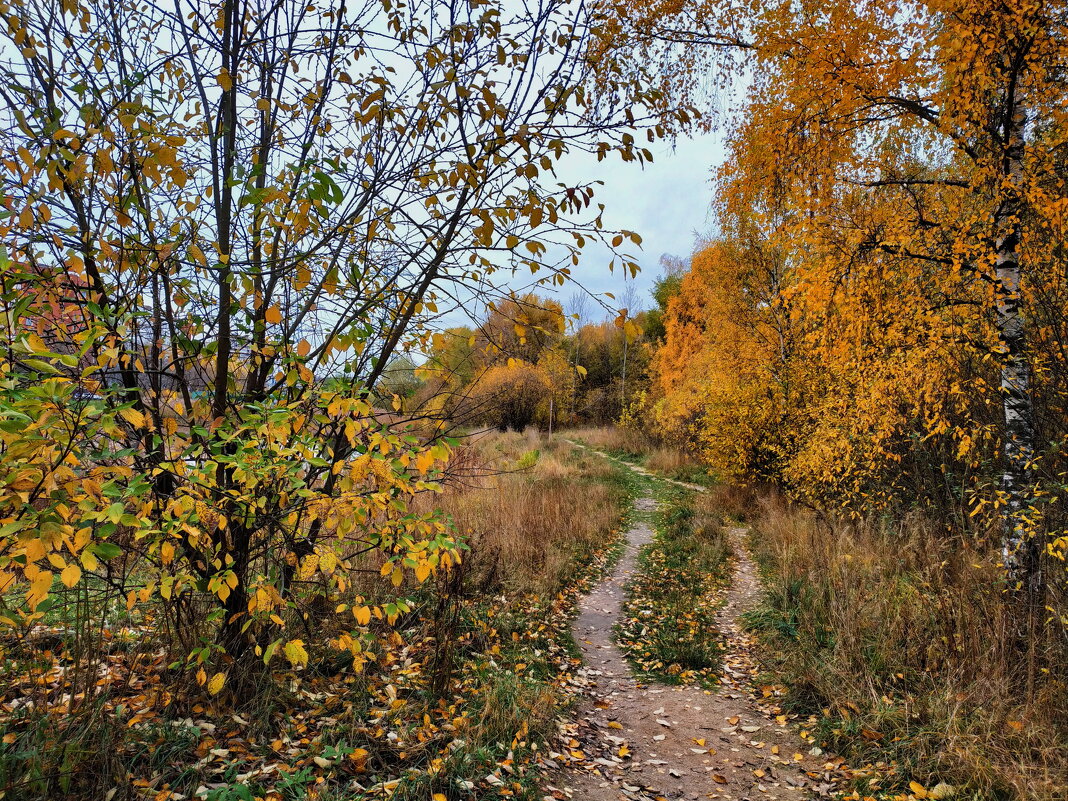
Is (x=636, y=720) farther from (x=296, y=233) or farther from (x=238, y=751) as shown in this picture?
(x=296, y=233)

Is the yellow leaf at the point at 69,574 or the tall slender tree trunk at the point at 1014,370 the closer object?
the yellow leaf at the point at 69,574

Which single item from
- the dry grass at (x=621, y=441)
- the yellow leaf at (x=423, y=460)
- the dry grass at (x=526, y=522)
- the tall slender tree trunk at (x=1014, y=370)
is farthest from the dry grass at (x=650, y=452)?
the yellow leaf at (x=423, y=460)

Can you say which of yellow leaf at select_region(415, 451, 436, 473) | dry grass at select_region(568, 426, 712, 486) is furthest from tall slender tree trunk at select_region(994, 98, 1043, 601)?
dry grass at select_region(568, 426, 712, 486)

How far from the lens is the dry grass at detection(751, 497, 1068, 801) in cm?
316

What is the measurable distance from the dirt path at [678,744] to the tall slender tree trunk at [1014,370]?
7.72 feet

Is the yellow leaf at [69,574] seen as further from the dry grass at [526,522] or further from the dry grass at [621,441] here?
the dry grass at [621,441]

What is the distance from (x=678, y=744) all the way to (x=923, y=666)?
2.00 meters

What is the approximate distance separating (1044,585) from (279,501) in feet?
18.2

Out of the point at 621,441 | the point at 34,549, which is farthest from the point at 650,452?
the point at 34,549

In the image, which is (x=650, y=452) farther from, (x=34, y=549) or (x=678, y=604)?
(x=34, y=549)

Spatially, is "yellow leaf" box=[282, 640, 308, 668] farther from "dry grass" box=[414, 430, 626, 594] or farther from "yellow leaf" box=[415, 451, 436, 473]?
"dry grass" box=[414, 430, 626, 594]

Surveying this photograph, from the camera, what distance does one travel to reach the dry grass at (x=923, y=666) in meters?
3.16

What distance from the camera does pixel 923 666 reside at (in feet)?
13.4

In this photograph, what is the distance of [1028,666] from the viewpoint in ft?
11.7
